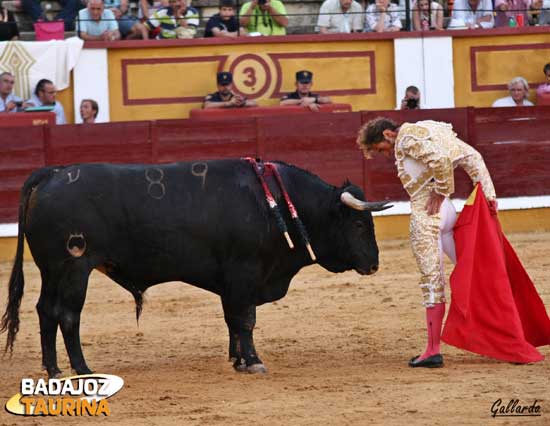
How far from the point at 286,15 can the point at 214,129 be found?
1.70 meters

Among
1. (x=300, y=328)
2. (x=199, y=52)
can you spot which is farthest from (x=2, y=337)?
(x=199, y=52)

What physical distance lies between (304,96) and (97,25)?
2.04m

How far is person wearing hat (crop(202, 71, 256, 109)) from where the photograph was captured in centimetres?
1145

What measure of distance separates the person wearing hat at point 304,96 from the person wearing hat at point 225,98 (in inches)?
13.7

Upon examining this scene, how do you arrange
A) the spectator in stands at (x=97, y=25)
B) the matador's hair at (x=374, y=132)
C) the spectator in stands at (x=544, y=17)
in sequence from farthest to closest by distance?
the spectator in stands at (x=544, y=17)
the spectator in stands at (x=97, y=25)
the matador's hair at (x=374, y=132)

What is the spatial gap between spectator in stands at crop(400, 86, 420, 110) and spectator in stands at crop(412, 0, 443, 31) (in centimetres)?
95

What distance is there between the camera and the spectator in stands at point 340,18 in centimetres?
1218

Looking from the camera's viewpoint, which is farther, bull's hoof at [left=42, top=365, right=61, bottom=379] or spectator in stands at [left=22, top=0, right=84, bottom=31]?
spectator in stands at [left=22, top=0, right=84, bottom=31]

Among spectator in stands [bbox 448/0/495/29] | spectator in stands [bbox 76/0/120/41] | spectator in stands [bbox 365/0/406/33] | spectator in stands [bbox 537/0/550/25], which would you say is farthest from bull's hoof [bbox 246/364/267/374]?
spectator in stands [bbox 537/0/550/25]

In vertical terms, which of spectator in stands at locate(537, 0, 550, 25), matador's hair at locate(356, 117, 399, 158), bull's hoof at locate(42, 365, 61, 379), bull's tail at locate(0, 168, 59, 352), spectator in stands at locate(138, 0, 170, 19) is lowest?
bull's hoof at locate(42, 365, 61, 379)

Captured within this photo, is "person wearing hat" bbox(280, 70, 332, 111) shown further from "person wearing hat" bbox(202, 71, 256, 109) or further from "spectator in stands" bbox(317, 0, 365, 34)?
"spectator in stands" bbox(317, 0, 365, 34)


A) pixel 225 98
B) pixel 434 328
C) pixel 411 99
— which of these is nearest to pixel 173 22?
pixel 225 98

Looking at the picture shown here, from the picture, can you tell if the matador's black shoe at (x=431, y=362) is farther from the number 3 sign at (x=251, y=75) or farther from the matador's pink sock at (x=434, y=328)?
the number 3 sign at (x=251, y=75)

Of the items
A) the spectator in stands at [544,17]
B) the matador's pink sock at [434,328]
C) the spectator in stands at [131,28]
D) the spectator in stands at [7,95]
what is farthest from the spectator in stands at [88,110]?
the matador's pink sock at [434,328]
